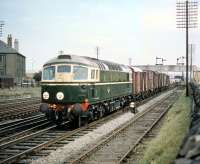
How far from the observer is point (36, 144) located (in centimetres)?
1603

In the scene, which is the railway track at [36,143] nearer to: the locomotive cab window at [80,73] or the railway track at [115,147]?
the railway track at [115,147]

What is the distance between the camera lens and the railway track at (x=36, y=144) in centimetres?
→ 1359

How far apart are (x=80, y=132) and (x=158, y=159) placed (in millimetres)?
8116

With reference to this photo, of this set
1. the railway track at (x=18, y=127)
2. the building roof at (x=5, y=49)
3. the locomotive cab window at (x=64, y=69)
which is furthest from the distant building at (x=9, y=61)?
the locomotive cab window at (x=64, y=69)

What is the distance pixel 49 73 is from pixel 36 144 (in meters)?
5.04

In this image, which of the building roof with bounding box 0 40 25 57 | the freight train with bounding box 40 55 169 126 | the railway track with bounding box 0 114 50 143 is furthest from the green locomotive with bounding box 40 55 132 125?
the building roof with bounding box 0 40 25 57

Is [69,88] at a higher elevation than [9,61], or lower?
lower

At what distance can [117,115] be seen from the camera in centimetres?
2708

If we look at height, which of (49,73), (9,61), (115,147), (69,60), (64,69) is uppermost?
(9,61)

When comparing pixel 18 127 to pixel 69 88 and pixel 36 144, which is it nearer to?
pixel 69 88

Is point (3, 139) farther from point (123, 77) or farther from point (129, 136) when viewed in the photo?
point (123, 77)

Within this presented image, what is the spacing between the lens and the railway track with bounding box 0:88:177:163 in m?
13.6

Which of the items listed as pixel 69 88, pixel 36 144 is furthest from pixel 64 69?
pixel 36 144

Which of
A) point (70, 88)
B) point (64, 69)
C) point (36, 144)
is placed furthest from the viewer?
point (64, 69)
